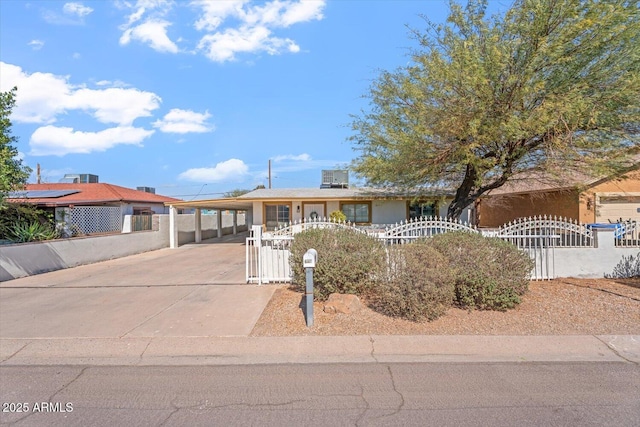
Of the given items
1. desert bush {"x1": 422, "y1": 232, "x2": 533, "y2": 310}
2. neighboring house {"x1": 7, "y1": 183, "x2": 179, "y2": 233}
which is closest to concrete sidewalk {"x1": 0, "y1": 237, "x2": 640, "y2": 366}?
desert bush {"x1": 422, "y1": 232, "x2": 533, "y2": 310}

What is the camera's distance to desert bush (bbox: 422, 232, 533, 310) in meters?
6.48

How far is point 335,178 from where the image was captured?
73.7 ft

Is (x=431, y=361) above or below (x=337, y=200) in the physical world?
below


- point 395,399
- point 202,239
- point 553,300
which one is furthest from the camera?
point 202,239

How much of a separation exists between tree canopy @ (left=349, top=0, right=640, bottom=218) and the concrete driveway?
588cm

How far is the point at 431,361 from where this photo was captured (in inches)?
189

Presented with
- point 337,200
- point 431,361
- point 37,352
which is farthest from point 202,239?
point 431,361

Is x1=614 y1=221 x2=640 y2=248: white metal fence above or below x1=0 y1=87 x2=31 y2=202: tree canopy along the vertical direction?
below

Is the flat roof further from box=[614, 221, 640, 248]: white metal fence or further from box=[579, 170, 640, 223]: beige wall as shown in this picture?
box=[614, 221, 640, 248]: white metal fence

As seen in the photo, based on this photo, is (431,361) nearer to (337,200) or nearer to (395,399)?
(395,399)

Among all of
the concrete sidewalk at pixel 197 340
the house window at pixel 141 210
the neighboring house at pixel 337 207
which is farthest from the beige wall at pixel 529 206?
the house window at pixel 141 210

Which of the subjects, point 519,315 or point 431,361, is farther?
point 519,315

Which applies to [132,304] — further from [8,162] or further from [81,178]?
[81,178]

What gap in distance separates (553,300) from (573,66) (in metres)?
5.59
